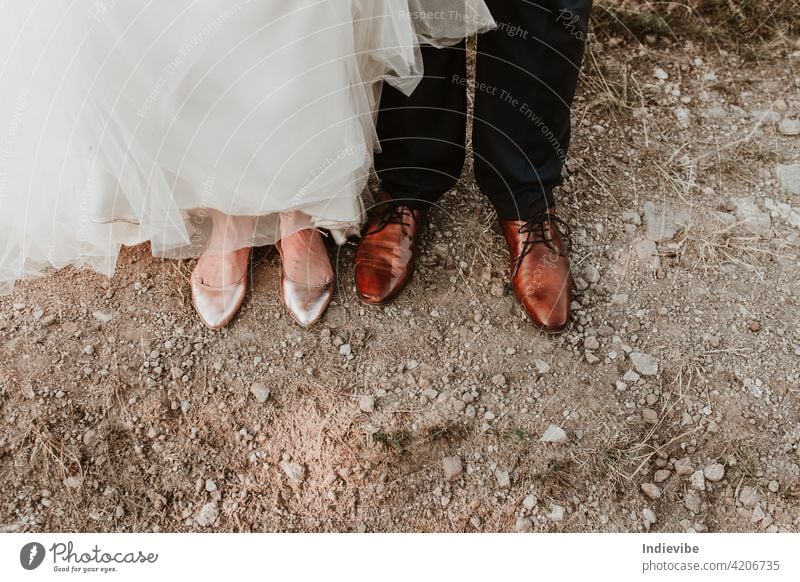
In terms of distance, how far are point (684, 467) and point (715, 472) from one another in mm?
64

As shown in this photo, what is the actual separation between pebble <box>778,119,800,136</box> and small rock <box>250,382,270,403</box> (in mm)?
1647

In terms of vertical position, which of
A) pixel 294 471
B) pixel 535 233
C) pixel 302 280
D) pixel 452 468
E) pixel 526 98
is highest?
pixel 526 98

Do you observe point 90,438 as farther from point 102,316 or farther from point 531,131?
point 531,131

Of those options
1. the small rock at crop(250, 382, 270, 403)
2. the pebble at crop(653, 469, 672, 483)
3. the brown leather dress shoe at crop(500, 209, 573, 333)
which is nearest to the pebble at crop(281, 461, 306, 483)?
the small rock at crop(250, 382, 270, 403)

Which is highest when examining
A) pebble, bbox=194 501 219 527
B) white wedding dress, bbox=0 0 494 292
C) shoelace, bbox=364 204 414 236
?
white wedding dress, bbox=0 0 494 292

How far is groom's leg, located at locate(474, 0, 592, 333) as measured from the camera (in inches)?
52.3

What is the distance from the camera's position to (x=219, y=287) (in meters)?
1.59

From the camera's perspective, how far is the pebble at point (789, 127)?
78.1 inches

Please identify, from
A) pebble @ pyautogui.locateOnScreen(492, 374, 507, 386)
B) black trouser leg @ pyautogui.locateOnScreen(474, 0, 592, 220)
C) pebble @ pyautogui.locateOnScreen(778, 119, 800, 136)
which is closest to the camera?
black trouser leg @ pyautogui.locateOnScreen(474, 0, 592, 220)

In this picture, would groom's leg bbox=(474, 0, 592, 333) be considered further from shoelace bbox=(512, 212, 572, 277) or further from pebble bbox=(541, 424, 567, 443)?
pebble bbox=(541, 424, 567, 443)

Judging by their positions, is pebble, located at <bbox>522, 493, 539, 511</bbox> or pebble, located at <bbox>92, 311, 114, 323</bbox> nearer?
pebble, located at <bbox>522, 493, 539, 511</bbox>

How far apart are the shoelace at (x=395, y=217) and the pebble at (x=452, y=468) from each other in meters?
0.55

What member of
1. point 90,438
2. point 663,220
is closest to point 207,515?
point 90,438
